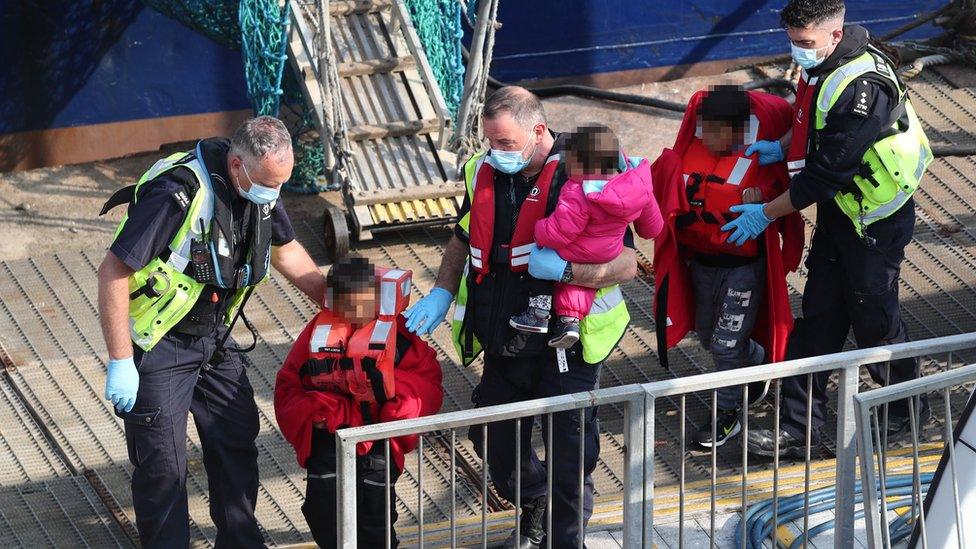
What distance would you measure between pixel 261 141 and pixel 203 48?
372cm

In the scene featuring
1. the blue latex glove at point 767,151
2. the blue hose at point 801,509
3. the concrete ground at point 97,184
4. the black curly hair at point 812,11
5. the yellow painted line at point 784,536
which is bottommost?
the concrete ground at point 97,184

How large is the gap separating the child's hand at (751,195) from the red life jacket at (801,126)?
0.14 m

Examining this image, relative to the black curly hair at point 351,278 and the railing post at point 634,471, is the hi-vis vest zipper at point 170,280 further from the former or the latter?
the railing post at point 634,471

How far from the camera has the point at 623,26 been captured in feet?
28.6

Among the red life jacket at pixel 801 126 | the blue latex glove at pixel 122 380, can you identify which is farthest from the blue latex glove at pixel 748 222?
the blue latex glove at pixel 122 380

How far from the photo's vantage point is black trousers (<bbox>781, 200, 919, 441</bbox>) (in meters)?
5.48

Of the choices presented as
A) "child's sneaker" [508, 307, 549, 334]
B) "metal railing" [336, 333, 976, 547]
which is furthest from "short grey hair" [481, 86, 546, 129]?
"metal railing" [336, 333, 976, 547]

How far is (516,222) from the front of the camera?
15.6ft

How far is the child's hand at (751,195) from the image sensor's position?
5441 millimetres

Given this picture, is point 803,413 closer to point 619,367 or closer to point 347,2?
point 619,367

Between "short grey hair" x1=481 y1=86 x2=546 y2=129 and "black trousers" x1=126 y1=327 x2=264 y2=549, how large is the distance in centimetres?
121

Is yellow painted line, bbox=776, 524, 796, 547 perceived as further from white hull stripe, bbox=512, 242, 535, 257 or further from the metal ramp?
the metal ramp

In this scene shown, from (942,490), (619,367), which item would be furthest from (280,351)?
(942,490)

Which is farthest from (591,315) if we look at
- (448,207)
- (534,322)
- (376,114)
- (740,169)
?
(376,114)
